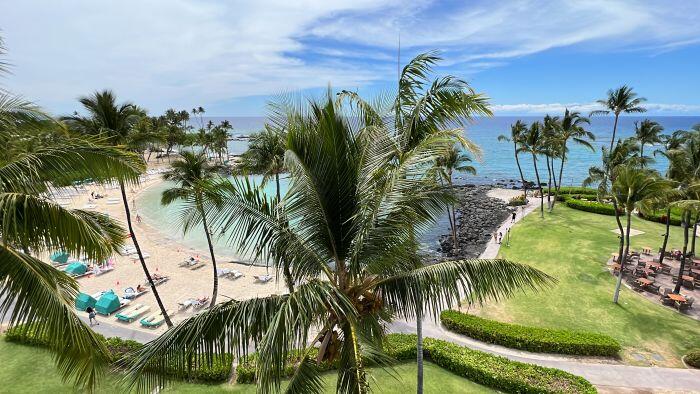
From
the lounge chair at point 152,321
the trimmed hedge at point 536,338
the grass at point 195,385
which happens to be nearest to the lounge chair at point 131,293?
the lounge chair at point 152,321

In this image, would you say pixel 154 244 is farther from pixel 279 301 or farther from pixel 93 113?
pixel 279 301

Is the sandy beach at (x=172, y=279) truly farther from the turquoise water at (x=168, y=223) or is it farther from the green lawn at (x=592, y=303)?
the green lawn at (x=592, y=303)

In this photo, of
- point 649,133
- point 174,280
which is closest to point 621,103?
point 649,133

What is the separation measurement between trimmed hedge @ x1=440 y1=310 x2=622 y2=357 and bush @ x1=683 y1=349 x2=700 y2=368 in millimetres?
2139

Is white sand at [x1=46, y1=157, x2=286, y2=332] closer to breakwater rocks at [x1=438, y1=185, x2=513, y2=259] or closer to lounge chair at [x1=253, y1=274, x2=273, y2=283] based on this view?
lounge chair at [x1=253, y1=274, x2=273, y2=283]

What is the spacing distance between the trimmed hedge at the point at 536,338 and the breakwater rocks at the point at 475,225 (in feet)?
27.6

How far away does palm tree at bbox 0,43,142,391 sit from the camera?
4273 mm

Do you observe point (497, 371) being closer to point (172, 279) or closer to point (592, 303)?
point (592, 303)

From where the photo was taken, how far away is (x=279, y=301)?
15.4ft

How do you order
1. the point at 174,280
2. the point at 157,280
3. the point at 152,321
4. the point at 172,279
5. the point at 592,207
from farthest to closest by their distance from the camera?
1. the point at 592,207
2. the point at 172,279
3. the point at 174,280
4. the point at 157,280
5. the point at 152,321

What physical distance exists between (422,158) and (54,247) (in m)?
5.54

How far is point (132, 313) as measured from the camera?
19.0 meters

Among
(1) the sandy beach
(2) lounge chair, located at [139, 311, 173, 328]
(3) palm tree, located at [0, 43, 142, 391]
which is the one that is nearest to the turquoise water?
(1) the sandy beach

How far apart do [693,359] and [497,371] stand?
7.85 meters
